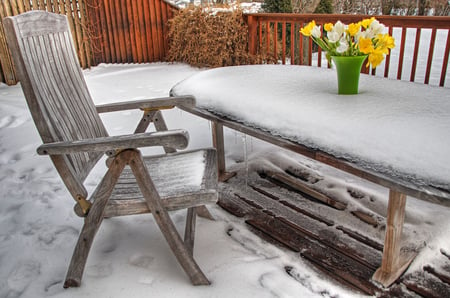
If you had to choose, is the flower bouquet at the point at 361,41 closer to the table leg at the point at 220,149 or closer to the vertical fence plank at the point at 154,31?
the table leg at the point at 220,149

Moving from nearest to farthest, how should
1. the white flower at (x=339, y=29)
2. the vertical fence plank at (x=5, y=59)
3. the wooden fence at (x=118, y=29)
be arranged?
the white flower at (x=339, y=29), the vertical fence plank at (x=5, y=59), the wooden fence at (x=118, y=29)

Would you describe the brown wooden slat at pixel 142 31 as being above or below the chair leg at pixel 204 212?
above

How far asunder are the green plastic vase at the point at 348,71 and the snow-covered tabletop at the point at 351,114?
61 mm

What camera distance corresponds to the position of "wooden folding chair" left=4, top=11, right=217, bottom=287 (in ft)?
5.29

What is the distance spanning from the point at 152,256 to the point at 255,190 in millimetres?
910

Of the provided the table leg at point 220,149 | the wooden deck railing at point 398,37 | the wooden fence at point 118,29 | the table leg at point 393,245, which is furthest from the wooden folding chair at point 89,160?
the wooden fence at point 118,29

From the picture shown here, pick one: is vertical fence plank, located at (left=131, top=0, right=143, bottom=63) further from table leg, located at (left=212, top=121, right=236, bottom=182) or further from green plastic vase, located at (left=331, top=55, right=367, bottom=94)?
green plastic vase, located at (left=331, top=55, right=367, bottom=94)

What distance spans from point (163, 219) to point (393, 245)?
1007mm

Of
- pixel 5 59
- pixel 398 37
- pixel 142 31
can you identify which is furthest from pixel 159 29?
pixel 398 37

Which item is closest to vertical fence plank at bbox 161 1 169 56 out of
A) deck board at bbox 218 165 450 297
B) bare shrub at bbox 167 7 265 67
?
bare shrub at bbox 167 7 265 67

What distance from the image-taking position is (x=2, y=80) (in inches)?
235

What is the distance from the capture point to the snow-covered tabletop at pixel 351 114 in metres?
1.39

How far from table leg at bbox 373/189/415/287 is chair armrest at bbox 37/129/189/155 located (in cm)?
91

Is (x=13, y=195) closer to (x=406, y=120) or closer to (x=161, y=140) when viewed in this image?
(x=161, y=140)
